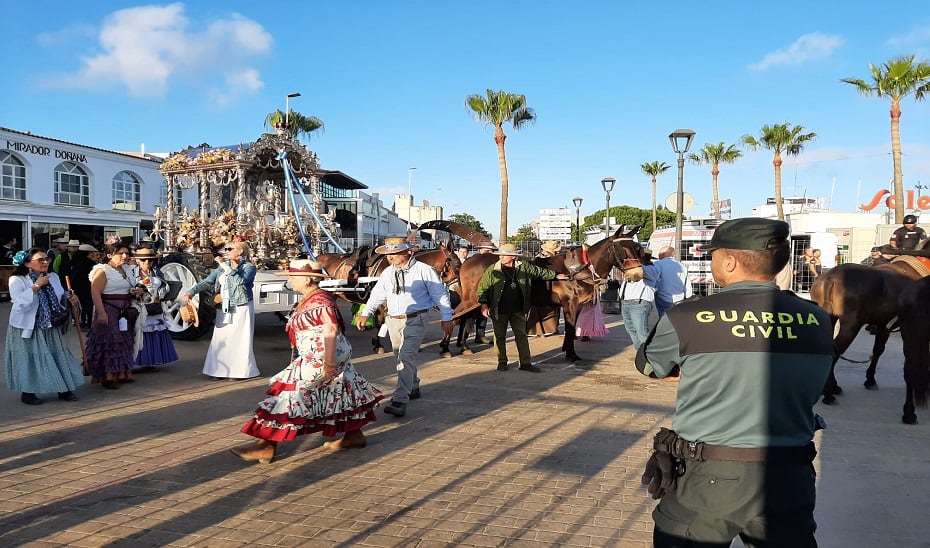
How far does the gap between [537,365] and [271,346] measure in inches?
185

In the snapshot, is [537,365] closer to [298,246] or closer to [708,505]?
[298,246]

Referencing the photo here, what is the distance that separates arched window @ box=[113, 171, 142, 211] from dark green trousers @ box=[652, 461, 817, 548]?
3223 centimetres

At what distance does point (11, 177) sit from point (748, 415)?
2881 cm

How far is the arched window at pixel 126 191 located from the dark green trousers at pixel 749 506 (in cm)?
3223

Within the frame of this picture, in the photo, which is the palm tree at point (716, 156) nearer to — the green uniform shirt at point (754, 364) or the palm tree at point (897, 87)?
the palm tree at point (897, 87)

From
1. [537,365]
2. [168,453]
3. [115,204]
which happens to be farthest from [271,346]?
[115,204]

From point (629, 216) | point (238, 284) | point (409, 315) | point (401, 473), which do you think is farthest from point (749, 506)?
point (629, 216)

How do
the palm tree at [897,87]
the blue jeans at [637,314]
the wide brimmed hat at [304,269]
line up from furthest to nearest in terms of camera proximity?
the palm tree at [897,87], the blue jeans at [637,314], the wide brimmed hat at [304,269]

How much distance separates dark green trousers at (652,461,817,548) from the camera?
210 centimetres

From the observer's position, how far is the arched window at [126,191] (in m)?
29.3

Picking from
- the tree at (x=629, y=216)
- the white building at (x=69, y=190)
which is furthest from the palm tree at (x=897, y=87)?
the tree at (x=629, y=216)

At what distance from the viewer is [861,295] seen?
7020mm

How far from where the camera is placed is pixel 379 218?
5559cm

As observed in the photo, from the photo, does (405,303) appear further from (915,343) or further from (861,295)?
(915,343)
